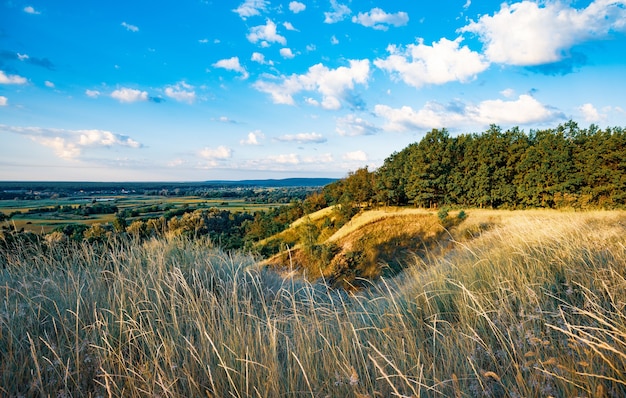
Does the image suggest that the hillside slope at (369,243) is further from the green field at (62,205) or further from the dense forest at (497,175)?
the green field at (62,205)

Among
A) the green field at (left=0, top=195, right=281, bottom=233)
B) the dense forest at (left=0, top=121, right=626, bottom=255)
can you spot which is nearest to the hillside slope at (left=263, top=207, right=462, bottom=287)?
the dense forest at (left=0, top=121, right=626, bottom=255)

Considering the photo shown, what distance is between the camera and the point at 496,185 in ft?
152

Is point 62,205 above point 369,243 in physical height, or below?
above

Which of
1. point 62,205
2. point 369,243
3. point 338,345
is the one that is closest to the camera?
point 338,345

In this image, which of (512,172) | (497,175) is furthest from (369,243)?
(512,172)

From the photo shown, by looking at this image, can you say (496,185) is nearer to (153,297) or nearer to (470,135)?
(470,135)

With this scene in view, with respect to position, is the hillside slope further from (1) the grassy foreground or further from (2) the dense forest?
(1) the grassy foreground

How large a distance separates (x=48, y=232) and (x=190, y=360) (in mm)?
6773

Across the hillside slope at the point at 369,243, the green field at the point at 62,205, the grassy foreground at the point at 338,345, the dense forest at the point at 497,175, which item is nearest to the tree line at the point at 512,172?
the dense forest at the point at 497,175

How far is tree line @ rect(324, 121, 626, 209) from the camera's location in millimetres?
39750

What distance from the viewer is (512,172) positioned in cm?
4697

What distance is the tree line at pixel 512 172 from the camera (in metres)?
39.8

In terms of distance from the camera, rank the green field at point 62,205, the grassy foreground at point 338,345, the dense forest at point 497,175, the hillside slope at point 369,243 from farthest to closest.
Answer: the hillside slope at point 369,243, the dense forest at point 497,175, the green field at point 62,205, the grassy foreground at point 338,345

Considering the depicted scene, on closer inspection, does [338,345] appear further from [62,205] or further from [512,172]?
[512,172]
